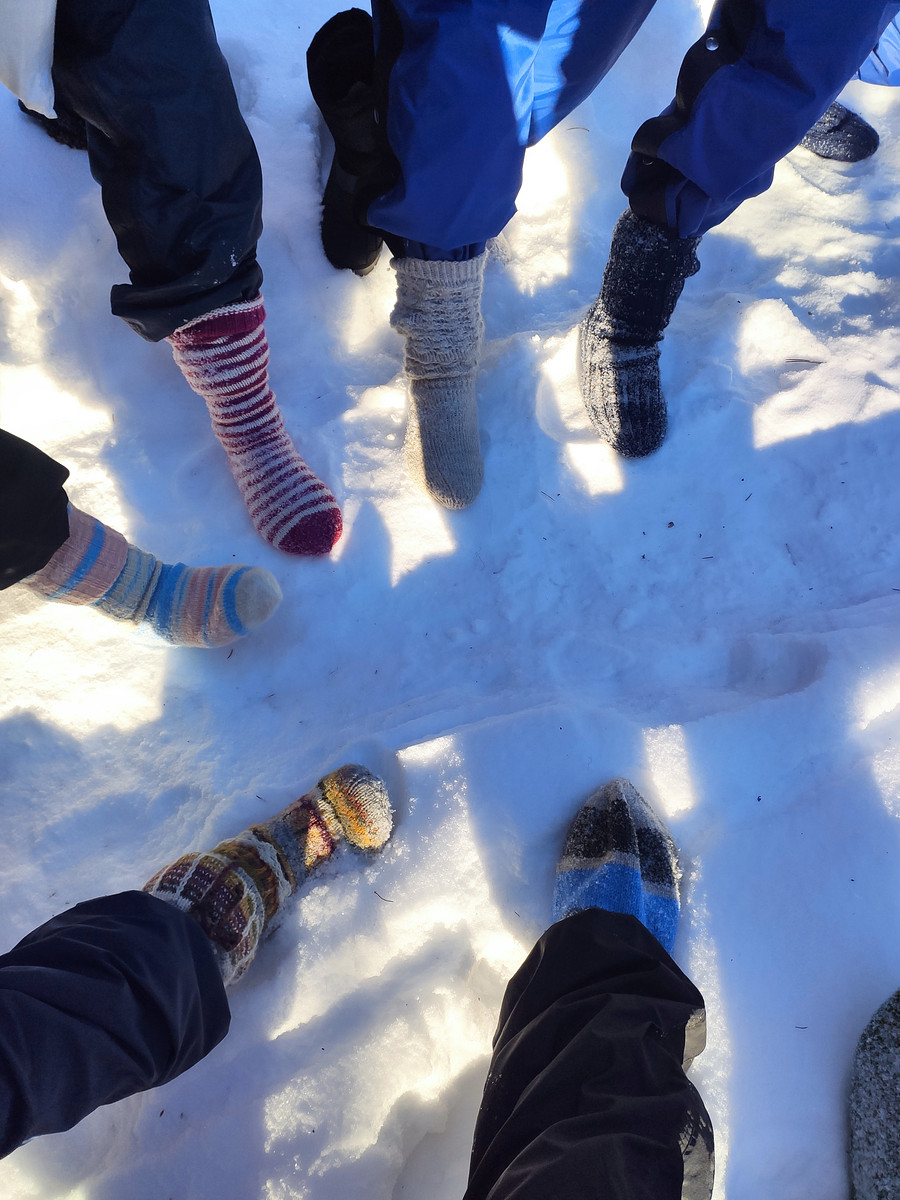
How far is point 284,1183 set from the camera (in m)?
0.99


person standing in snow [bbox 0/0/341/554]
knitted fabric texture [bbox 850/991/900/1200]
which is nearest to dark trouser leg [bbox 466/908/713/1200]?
knitted fabric texture [bbox 850/991/900/1200]

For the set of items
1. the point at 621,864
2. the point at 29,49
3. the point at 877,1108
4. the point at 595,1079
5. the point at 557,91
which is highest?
the point at 29,49

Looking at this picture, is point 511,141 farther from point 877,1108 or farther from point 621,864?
point 877,1108

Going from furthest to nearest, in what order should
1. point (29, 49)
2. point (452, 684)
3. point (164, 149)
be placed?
point (452, 684) < point (164, 149) < point (29, 49)

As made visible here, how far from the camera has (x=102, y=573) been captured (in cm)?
107

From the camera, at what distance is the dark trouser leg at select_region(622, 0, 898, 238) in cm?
93

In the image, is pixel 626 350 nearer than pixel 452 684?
No

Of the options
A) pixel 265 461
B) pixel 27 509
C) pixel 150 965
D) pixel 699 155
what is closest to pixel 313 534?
pixel 265 461

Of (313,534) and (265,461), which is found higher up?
(265,461)

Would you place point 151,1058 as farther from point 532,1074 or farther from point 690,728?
point 690,728

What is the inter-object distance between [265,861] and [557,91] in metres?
1.29

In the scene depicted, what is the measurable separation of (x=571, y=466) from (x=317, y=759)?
0.76 metres

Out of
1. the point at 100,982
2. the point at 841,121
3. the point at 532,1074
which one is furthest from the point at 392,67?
the point at 841,121

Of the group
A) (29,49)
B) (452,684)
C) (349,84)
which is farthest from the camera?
(452,684)
